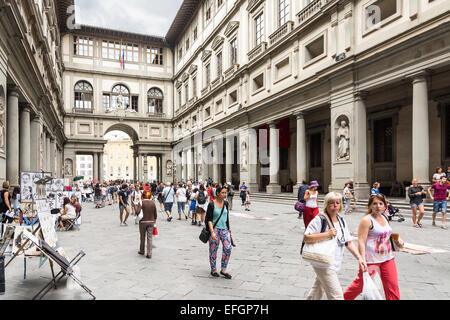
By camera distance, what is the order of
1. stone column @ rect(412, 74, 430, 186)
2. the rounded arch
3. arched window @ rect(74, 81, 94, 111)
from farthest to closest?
the rounded arch < arched window @ rect(74, 81, 94, 111) < stone column @ rect(412, 74, 430, 186)

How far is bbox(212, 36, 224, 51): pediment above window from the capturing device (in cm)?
2891

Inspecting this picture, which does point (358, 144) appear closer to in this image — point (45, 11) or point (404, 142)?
point (404, 142)

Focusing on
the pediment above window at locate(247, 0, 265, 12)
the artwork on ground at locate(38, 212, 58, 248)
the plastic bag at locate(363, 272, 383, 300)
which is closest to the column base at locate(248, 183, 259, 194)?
the pediment above window at locate(247, 0, 265, 12)

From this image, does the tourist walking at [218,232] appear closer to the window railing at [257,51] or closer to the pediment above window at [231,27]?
the window railing at [257,51]

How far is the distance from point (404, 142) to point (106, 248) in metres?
15.6

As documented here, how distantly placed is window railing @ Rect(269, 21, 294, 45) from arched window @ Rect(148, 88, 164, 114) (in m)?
25.1

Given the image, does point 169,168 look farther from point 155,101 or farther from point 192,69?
point 192,69

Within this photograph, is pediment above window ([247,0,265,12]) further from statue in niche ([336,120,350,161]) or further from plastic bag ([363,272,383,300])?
plastic bag ([363,272,383,300])

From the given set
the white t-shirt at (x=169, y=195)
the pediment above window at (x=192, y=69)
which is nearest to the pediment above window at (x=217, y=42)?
the pediment above window at (x=192, y=69)

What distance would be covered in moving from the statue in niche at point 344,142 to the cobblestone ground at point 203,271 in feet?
21.4

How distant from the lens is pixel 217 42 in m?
29.6

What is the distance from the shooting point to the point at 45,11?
2181 centimetres

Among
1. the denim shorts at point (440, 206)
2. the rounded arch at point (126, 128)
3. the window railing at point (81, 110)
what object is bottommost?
the denim shorts at point (440, 206)

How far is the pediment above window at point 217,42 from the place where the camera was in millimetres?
28911
